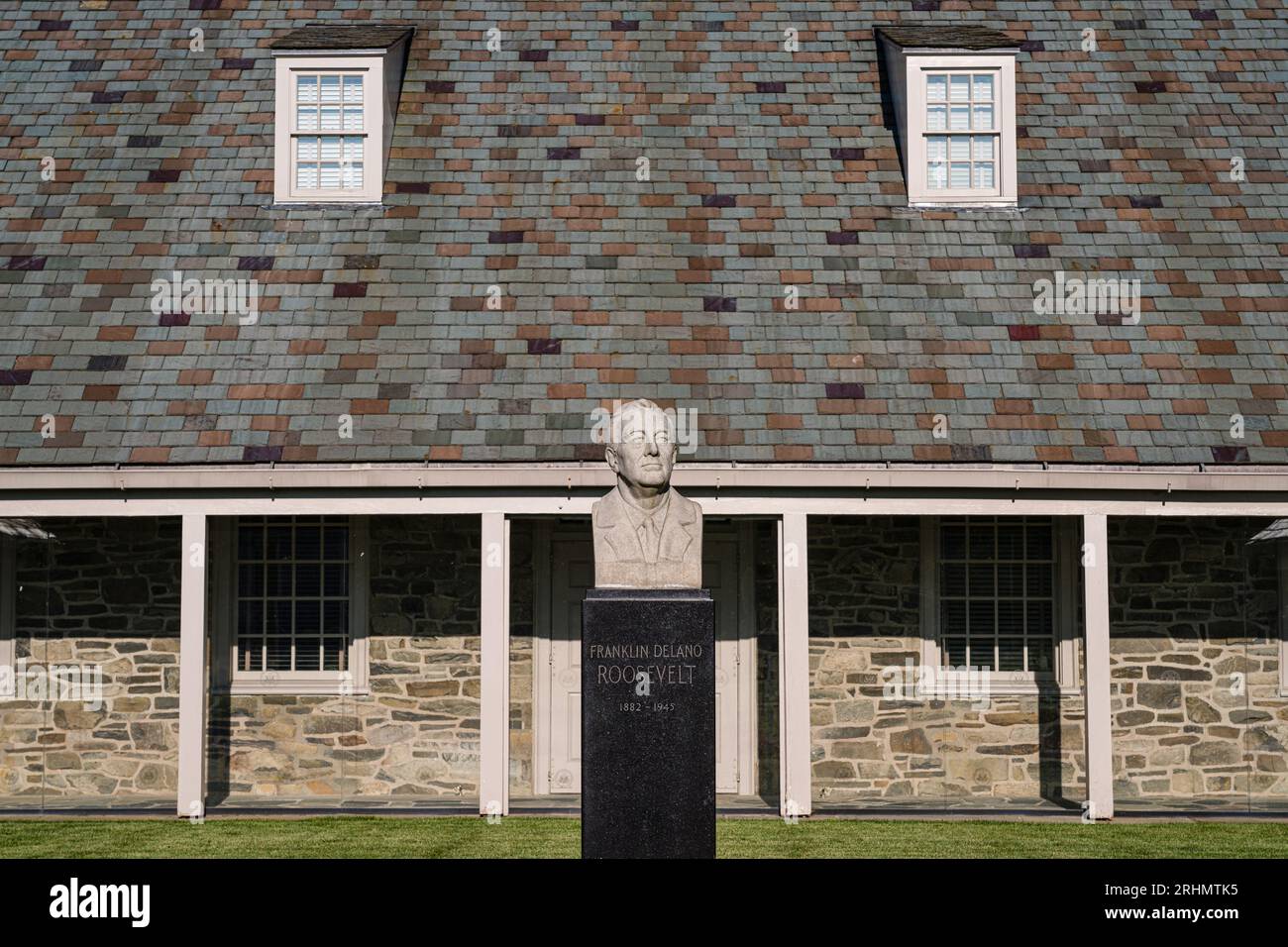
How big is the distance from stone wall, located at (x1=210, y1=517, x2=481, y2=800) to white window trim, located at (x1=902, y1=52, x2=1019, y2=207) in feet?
15.9

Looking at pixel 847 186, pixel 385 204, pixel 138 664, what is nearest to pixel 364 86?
pixel 385 204

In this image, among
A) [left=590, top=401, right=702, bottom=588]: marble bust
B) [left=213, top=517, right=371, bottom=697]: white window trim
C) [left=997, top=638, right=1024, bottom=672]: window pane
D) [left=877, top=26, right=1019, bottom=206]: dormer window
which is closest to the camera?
[left=590, top=401, right=702, bottom=588]: marble bust

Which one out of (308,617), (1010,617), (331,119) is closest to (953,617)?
(1010,617)

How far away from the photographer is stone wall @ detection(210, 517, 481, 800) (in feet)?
48.3

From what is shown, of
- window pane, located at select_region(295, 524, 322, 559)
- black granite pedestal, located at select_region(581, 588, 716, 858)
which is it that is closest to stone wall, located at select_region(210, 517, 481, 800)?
window pane, located at select_region(295, 524, 322, 559)

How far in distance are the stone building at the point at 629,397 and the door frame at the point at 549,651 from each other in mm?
34

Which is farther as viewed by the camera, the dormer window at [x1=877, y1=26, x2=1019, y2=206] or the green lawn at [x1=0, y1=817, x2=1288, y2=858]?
the dormer window at [x1=877, y1=26, x2=1019, y2=206]

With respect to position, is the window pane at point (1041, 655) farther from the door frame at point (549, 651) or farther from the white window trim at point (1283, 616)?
the door frame at point (549, 651)

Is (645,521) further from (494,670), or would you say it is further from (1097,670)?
(1097,670)

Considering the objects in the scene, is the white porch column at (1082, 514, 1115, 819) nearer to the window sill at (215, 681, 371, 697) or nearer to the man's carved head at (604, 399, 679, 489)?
the man's carved head at (604, 399, 679, 489)

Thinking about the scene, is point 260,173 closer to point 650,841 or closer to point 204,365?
point 204,365

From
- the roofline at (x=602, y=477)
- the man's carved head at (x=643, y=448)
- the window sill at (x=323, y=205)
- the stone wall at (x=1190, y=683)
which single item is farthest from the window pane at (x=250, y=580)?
the stone wall at (x=1190, y=683)

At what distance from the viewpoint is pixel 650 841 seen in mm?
9867

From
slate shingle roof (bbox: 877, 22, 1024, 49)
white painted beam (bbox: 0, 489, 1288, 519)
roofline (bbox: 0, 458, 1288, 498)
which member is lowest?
white painted beam (bbox: 0, 489, 1288, 519)
